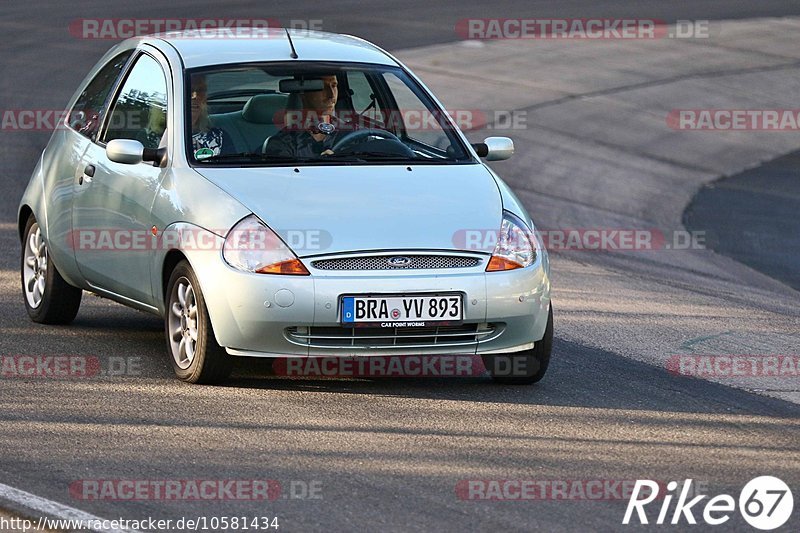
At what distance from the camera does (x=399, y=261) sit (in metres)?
7.34

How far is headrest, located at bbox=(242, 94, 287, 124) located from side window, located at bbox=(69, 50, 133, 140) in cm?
97

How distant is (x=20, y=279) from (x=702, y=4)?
23001mm

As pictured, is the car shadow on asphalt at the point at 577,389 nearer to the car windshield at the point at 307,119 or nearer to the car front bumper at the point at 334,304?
the car front bumper at the point at 334,304

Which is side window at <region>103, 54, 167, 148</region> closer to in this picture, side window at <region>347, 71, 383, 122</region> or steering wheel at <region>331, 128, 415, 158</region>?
steering wheel at <region>331, 128, 415, 158</region>

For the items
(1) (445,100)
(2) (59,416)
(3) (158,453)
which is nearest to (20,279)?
(2) (59,416)

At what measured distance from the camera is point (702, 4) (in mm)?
31141

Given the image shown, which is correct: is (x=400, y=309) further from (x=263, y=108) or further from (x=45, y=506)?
(x=45, y=506)

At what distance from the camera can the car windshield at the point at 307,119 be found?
8.21m

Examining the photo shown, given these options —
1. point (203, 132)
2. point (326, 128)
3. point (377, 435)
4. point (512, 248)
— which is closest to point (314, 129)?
point (326, 128)

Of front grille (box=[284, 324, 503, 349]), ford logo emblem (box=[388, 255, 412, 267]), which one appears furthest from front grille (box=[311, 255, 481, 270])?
front grille (box=[284, 324, 503, 349])

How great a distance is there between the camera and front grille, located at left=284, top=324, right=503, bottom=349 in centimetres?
736

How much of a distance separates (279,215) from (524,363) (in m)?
1.46

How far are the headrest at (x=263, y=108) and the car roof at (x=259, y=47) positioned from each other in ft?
0.69

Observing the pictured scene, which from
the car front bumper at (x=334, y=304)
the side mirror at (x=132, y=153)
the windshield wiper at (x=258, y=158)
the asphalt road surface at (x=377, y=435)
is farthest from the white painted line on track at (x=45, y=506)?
the windshield wiper at (x=258, y=158)
